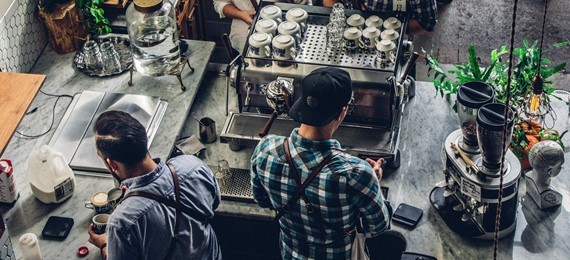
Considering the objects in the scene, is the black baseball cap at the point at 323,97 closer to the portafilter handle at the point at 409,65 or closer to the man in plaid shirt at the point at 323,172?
the man in plaid shirt at the point at 323,172

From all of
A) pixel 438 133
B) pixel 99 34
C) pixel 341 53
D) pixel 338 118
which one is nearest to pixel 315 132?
pixel 338 118

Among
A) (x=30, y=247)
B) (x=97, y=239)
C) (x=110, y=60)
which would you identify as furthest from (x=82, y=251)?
(x=110, y=60)

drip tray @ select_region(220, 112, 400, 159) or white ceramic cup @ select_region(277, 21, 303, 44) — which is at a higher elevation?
white ceramic cup @ select_region(277, 21, 303, 44)

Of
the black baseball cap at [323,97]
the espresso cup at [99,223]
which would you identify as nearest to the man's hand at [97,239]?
the espresso cup at [99,223]

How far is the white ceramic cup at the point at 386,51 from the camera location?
3.97 m

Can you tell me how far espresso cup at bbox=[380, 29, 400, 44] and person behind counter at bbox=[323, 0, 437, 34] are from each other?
0.34 m

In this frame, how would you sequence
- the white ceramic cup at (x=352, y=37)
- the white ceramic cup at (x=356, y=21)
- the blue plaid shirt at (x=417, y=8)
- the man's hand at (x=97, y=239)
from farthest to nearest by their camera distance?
1. the blue plaid shirt at (x=417, y=8)
2. the white ceramic cup at (x=356, y=21)
3. the white ceramic cup at (x=352, y=37)
4. the man's hand at (x=97, y=239)

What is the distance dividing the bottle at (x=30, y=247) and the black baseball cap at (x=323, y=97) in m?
1.26

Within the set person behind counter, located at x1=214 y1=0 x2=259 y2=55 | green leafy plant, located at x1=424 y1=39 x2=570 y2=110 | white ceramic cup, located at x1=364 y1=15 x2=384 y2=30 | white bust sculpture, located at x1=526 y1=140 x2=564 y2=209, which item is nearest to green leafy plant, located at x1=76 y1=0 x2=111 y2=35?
person behind counter, located at x1=214 y1=0 x2=259 y2=55

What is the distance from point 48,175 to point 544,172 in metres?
2.18

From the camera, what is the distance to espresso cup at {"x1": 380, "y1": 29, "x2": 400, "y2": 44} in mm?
4066

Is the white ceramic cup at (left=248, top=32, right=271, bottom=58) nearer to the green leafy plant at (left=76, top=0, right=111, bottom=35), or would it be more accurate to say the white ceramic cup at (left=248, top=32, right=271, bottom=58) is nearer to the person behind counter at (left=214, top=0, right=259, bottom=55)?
the person behind counter at (left=214, top=0, right=259, bottom=55)

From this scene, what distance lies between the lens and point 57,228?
3857mm

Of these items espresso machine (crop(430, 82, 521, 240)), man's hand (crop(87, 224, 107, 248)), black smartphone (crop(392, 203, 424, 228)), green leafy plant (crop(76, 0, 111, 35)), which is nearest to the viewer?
espresso machine (crop(430, 82, 521, 240))
